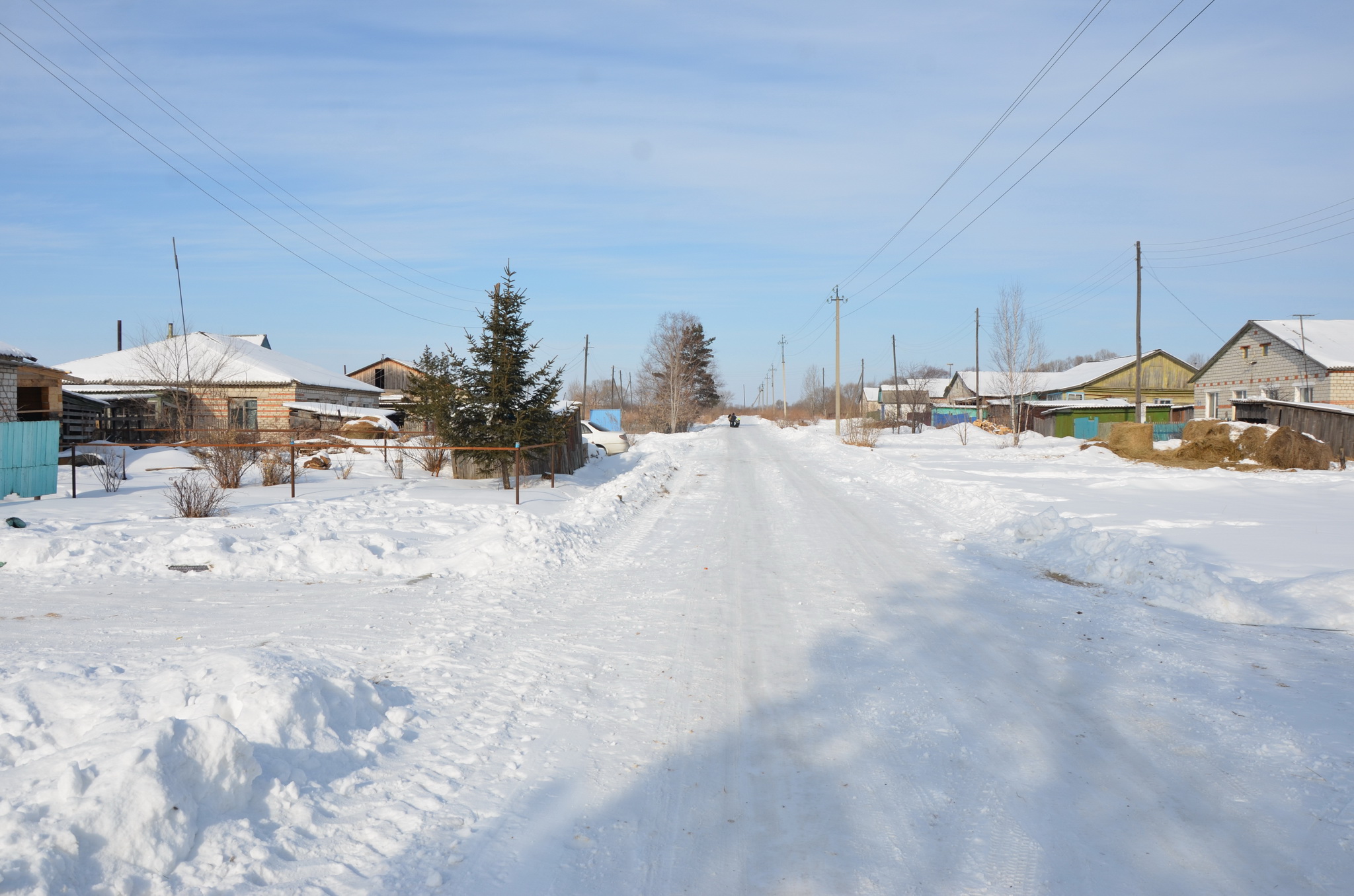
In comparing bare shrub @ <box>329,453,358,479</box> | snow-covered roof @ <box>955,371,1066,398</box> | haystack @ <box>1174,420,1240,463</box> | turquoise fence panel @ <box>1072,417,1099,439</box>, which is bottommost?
bare shrub @ <box>329,453,358,479</box>

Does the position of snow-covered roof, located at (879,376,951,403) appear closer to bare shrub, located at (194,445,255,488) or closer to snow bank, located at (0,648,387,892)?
bare shrub, located at (194,445,255,488)

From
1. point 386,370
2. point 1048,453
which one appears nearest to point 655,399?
point 386,370

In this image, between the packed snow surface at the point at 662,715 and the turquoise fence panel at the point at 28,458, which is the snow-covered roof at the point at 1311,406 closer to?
the packed snow surface at the point at 662,715

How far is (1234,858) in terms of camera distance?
353cm

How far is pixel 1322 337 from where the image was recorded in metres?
39.2

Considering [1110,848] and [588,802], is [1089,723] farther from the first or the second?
[588,802]

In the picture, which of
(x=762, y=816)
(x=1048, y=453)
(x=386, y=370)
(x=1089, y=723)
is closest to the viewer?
(x=762, y=816)

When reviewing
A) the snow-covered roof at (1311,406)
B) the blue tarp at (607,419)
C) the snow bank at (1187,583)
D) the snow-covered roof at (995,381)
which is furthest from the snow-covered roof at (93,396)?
the snow-covered roof at (995,381)

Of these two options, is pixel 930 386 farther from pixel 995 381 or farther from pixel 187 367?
pixel 187 367

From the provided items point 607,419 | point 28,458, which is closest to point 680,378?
point 607,419

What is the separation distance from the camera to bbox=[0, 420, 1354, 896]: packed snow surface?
343 cm

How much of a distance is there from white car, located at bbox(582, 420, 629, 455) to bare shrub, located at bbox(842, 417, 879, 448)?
13.9 metres

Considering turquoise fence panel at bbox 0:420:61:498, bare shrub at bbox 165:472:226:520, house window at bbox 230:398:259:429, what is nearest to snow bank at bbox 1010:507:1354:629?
bare shrub at bbox 165:472:226:520

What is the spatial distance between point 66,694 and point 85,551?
19.5 feet
